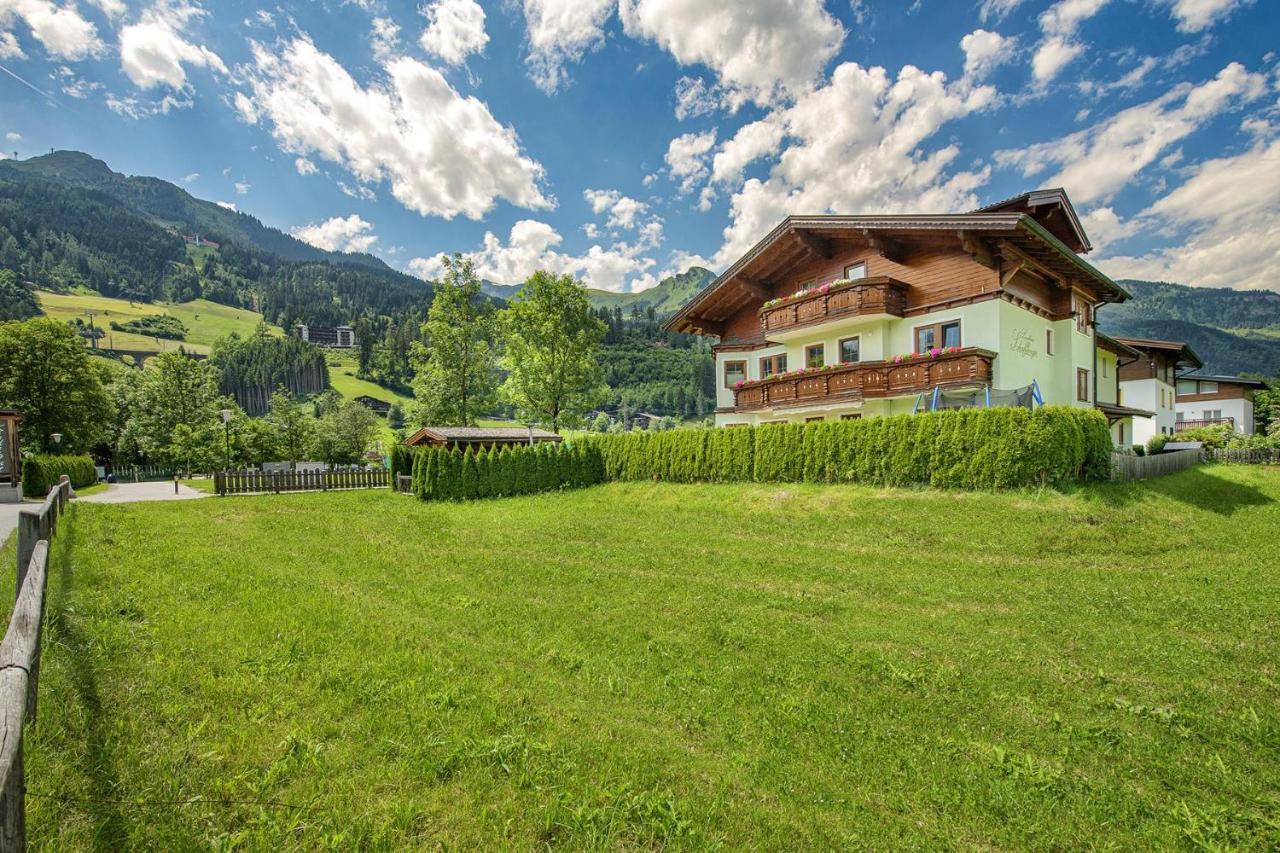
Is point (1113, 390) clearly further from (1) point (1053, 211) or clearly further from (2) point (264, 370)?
(2) point (264, 370)

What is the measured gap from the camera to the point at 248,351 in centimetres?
12212

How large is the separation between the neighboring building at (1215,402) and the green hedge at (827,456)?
138ft

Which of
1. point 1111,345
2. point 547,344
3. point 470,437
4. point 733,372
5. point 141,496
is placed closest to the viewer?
point 141,496

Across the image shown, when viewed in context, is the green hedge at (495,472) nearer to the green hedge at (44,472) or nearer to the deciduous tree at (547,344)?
the deciduous tree at (547,344)

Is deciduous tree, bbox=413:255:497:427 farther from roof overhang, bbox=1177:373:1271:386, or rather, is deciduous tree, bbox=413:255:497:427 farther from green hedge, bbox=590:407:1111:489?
roof overhang, bbox=1177:373:1271:386

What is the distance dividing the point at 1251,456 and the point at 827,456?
23360 mm

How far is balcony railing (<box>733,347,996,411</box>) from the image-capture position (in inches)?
691

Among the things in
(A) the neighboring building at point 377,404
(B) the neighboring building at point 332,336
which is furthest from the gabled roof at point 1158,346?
(B) the neighboring building at point 332,336

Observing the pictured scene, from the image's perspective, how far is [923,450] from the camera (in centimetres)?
1391

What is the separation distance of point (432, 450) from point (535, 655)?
1653cm

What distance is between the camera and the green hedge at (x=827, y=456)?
1256cm

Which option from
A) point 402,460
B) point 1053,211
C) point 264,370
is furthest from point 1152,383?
point 264,370

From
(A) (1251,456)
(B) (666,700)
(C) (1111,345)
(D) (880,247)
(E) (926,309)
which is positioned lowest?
(B) (666,700)

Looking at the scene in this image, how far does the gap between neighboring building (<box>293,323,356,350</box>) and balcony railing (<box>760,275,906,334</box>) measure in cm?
18433
